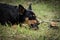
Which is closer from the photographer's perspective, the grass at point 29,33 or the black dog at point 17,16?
the grass at point 29,33

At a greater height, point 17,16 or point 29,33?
point 17,16

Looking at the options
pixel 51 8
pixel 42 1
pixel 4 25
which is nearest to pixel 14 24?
pixel 4 25

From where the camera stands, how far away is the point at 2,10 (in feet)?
16.3

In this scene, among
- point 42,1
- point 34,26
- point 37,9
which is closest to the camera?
point 34,26

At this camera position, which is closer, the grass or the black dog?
the grass

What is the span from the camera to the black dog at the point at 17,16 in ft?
15.5

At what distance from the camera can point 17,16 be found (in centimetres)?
483

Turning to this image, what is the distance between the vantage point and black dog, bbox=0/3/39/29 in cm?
473

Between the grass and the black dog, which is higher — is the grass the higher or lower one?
the lower one

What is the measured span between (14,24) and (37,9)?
157 centimetres

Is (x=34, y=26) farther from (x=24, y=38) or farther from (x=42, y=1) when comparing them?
(x=42, y=1)

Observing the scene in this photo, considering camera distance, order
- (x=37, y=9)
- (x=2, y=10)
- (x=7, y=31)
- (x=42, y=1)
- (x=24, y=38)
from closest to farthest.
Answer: (x=24, y=38), (x=7, y=31), (x=2, y=10), (x=37, y=9), (x=42, y=1)

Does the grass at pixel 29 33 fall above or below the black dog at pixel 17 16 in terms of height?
below

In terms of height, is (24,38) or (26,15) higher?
(26,15)
